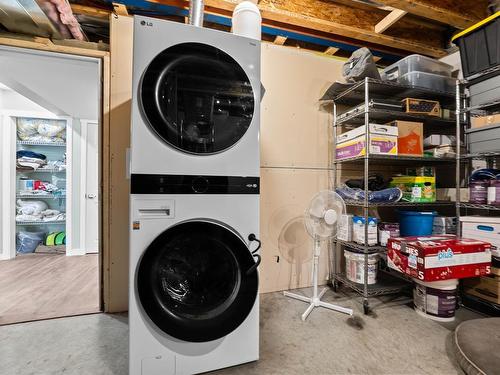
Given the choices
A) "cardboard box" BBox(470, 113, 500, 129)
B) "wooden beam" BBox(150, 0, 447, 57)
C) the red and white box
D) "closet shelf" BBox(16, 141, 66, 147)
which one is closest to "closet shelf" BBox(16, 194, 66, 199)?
"closet shelf" BBox(16, 141, 66, 147)

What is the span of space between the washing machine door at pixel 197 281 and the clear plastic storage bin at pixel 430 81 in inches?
78.9

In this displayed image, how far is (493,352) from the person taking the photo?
1229 mm

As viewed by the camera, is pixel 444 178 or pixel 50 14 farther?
pixel 444 178

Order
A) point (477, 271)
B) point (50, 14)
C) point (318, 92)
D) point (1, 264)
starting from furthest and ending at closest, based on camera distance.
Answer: point (1, 264)
point (318, 92)
point (477, 271)
point (50, 14)

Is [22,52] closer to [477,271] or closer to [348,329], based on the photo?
[348,329]

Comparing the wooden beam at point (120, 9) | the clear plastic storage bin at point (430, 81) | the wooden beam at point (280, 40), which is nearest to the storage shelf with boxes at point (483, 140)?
the clear plastic storage bin at point (430, 81)

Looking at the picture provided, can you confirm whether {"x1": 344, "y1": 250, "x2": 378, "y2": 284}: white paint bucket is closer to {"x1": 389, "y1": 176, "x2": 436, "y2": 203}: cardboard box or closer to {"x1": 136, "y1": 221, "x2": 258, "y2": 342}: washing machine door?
{"x1": 389, "y1": 176, "x2": 436, "y2": 203}: cardboard box

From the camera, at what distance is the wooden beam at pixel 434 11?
175cm

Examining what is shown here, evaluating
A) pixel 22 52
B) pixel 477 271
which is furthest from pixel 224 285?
pixel 22 52

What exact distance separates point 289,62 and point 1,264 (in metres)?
4.20

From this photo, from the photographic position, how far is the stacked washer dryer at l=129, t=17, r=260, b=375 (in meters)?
1.08

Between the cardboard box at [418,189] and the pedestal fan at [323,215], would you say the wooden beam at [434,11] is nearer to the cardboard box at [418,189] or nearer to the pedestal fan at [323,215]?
the cardboard box at [418,189]

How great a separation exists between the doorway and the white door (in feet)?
0.04

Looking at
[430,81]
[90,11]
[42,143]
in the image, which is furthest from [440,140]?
[42,143]
